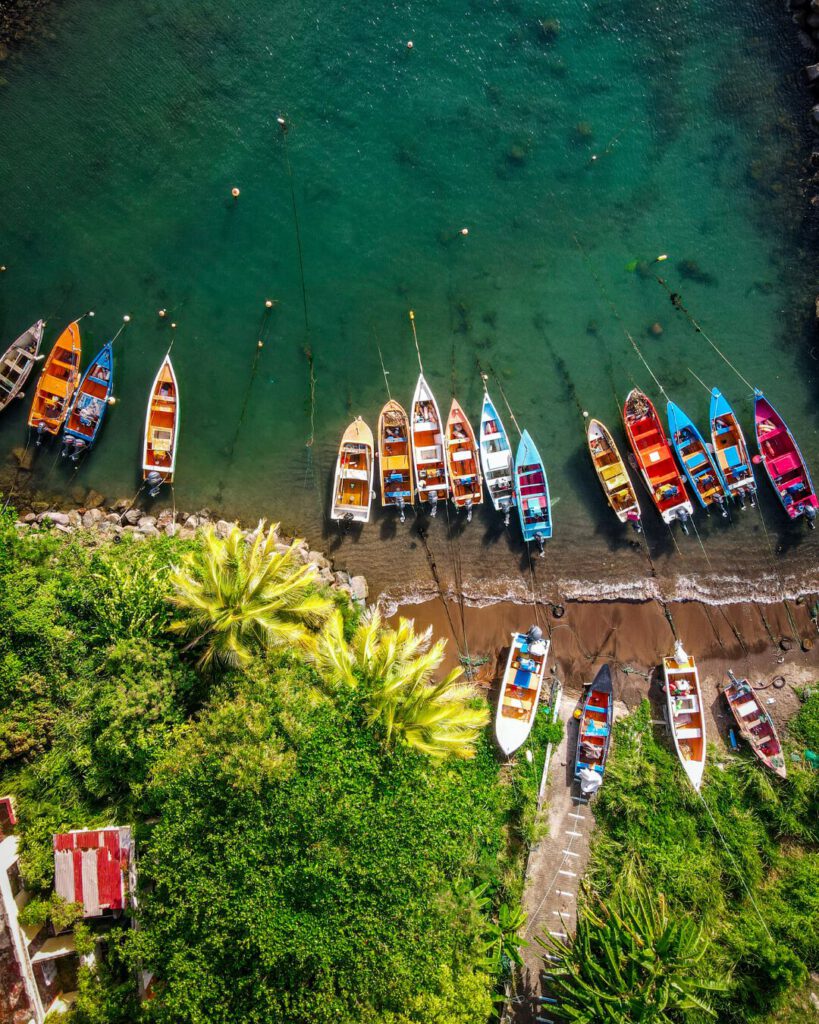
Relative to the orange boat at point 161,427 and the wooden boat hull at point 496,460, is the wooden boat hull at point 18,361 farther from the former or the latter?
the wooden boat hull at point 496,460

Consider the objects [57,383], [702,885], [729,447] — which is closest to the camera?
[702,885]

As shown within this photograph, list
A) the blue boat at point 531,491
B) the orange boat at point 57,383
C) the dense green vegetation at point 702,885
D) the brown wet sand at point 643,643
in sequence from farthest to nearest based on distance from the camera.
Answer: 1. the blue boat at point 531,491
2. the brown wet sand at point 643,643
3. the orange boat at point 57,383
4. the dense green vegetation at point 702,885

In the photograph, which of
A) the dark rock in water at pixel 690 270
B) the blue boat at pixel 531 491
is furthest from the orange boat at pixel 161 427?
the dark rock in water at pixel 690 270

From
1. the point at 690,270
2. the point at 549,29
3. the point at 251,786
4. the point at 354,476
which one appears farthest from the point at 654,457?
the point at 251,786

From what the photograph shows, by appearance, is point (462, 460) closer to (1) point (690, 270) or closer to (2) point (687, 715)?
(1) point (690, 270)

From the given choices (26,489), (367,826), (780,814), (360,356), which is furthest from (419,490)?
(780,814)

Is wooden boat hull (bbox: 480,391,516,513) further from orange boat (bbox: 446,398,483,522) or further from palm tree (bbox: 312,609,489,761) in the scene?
palm tree (bbox: 312,609,489,761)
